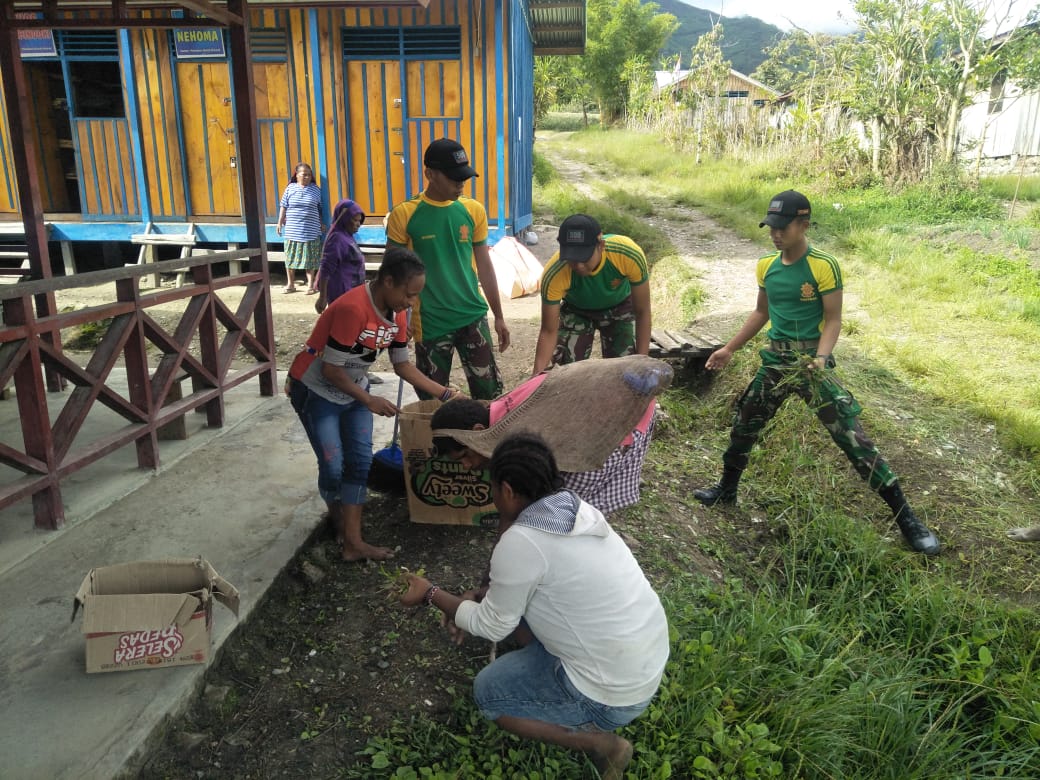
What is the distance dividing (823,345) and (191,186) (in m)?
9.27

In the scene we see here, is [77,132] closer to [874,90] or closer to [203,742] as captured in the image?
[203,742]

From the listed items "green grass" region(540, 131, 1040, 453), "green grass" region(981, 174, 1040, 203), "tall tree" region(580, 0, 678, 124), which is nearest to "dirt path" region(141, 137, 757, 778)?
"green grass" region(540, 131, 1040, 453)

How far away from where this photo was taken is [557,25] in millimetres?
12930

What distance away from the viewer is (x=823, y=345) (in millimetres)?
3750

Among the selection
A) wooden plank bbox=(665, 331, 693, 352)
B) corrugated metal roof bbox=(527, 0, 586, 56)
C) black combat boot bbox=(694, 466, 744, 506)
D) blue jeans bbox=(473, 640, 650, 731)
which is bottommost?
black combat boot bbox=(694, 466, 744, 506)

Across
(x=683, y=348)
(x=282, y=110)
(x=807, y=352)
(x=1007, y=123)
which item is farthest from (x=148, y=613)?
(x=1007, y=123)

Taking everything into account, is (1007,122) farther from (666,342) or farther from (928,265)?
(666,342)

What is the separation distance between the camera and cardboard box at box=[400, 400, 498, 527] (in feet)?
11.0

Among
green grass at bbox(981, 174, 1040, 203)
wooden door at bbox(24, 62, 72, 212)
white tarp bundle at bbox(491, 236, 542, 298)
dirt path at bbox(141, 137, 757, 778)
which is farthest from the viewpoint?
green grass at bbox(981, 174, 1040, 203)

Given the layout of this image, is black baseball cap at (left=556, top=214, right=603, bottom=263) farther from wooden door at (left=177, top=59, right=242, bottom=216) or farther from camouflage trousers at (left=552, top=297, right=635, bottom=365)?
wooden door at (left=177, top=59, right=242, bottom=216)

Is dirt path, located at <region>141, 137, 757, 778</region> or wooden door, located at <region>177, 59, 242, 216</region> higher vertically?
wooden door, located at <region>177, 59, 242, 216</region>

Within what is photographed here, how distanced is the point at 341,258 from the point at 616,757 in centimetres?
483

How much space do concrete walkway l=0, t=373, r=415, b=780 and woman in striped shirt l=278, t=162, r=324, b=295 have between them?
4972 mm

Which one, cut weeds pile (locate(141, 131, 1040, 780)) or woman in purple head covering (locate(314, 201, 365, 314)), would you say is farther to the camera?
woman in purple head covering (locate(314, 201, 365, 314))
